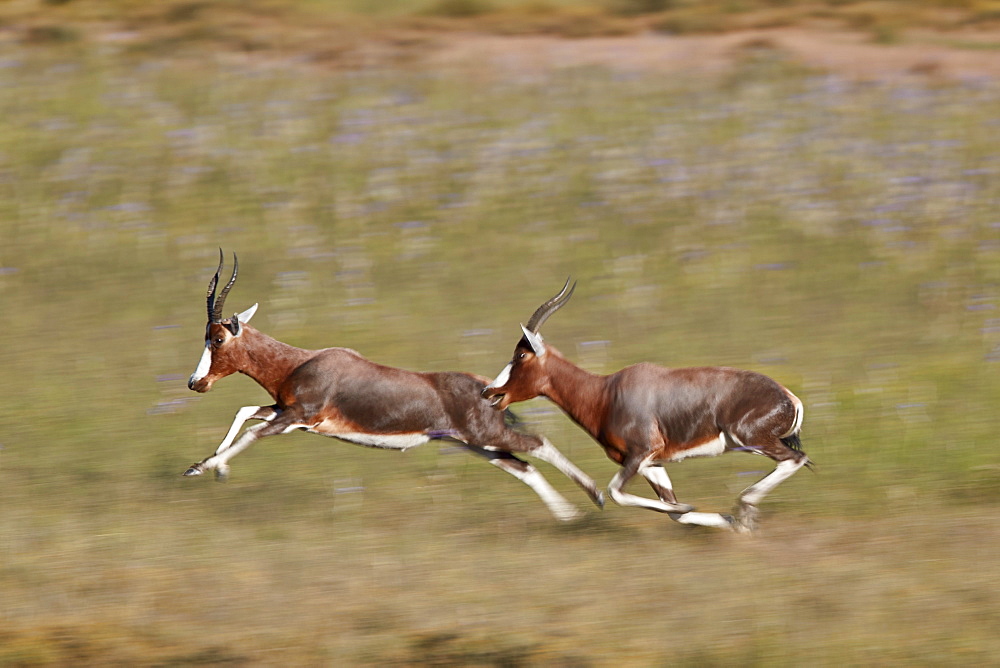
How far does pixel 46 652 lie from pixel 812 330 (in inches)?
336

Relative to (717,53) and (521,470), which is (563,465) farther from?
(717,53)

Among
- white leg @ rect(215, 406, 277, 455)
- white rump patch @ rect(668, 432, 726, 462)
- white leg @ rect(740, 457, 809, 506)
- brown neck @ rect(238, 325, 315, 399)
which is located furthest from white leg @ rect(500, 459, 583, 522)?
white leg @ rect(215, 406, 277, 455)

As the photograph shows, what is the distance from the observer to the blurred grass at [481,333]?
8953 mm

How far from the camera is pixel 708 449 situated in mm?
9102

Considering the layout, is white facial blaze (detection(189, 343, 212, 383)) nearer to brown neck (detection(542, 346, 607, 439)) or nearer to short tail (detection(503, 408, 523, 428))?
short tail (detection(503, 408, 523, 428))

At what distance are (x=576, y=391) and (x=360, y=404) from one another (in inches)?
55.0

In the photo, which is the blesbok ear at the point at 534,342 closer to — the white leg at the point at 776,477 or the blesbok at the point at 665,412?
the blesbok at the point at 665,412

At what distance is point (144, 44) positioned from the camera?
24.2 m

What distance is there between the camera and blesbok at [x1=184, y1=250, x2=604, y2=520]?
9.27 m

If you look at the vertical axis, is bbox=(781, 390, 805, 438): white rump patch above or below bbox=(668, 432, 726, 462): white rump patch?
above

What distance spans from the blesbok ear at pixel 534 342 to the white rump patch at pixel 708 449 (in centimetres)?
108

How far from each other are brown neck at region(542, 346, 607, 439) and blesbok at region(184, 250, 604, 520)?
0.30 metres

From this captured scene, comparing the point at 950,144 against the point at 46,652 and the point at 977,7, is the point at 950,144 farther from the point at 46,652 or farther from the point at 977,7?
the point at 46,652

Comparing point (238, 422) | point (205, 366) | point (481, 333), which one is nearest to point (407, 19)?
point (481, 333)
